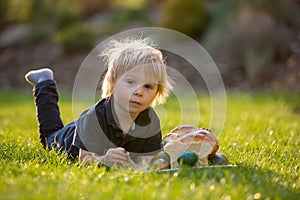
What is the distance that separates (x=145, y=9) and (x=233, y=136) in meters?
14.1

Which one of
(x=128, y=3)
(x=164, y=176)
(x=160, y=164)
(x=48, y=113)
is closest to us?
→ (x=164, y=176)

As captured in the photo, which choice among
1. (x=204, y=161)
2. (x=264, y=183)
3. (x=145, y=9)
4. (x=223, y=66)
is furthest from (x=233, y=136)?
(x=145, y=9)

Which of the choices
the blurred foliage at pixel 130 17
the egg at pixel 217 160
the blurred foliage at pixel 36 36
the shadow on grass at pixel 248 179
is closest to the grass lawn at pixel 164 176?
the shadow on grass at pixel 248 179

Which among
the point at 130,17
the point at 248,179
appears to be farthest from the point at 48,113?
the point at 130,17

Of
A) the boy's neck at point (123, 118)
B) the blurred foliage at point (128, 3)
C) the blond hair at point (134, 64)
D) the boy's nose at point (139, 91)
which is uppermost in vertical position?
the blurred foliage at point (128, 3)

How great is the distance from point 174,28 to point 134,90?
11143 mm

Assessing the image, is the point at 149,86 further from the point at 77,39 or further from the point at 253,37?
the point at 77,39

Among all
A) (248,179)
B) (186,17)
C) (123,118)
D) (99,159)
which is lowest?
(248,179)

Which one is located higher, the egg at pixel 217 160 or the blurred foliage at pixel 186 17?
the blurred foliage at pixel 186 17

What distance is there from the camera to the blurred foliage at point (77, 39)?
15254 millimetres

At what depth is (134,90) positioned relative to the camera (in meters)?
3.43

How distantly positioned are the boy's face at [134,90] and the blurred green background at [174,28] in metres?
7.22

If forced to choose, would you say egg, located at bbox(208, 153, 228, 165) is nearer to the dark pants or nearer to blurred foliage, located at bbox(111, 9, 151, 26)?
the dark pants

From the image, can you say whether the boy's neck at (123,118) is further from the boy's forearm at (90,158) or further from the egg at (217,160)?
the egg at (217,160)
